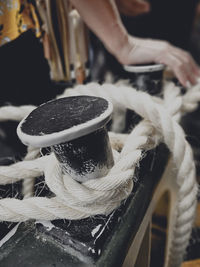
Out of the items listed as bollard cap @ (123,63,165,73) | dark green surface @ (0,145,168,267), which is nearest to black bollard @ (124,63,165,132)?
bollard cap @ (123,63,165,73)

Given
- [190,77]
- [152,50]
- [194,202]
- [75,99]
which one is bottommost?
[194,202]

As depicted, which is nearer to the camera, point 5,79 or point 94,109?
→ point 94,109

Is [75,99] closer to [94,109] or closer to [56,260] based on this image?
[94,109]

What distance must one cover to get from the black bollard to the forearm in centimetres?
10

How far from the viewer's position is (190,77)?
0.95m

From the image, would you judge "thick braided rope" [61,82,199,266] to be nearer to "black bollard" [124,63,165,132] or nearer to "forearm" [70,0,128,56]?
"black bollard" [124,63,165,132]

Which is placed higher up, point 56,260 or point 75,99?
point 75,99

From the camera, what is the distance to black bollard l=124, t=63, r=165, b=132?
2.80 feet

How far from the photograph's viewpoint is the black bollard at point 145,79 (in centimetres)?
85

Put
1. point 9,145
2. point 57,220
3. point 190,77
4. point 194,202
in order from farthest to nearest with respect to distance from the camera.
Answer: point 190,77, point 9,145, point 194,202, point 57,220

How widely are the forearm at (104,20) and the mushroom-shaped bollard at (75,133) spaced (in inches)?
18.4

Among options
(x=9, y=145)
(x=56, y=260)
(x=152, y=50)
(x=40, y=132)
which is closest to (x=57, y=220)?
(x=56, y=260)

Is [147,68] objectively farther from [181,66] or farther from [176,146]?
[176,146]

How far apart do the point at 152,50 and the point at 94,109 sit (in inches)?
23.8
